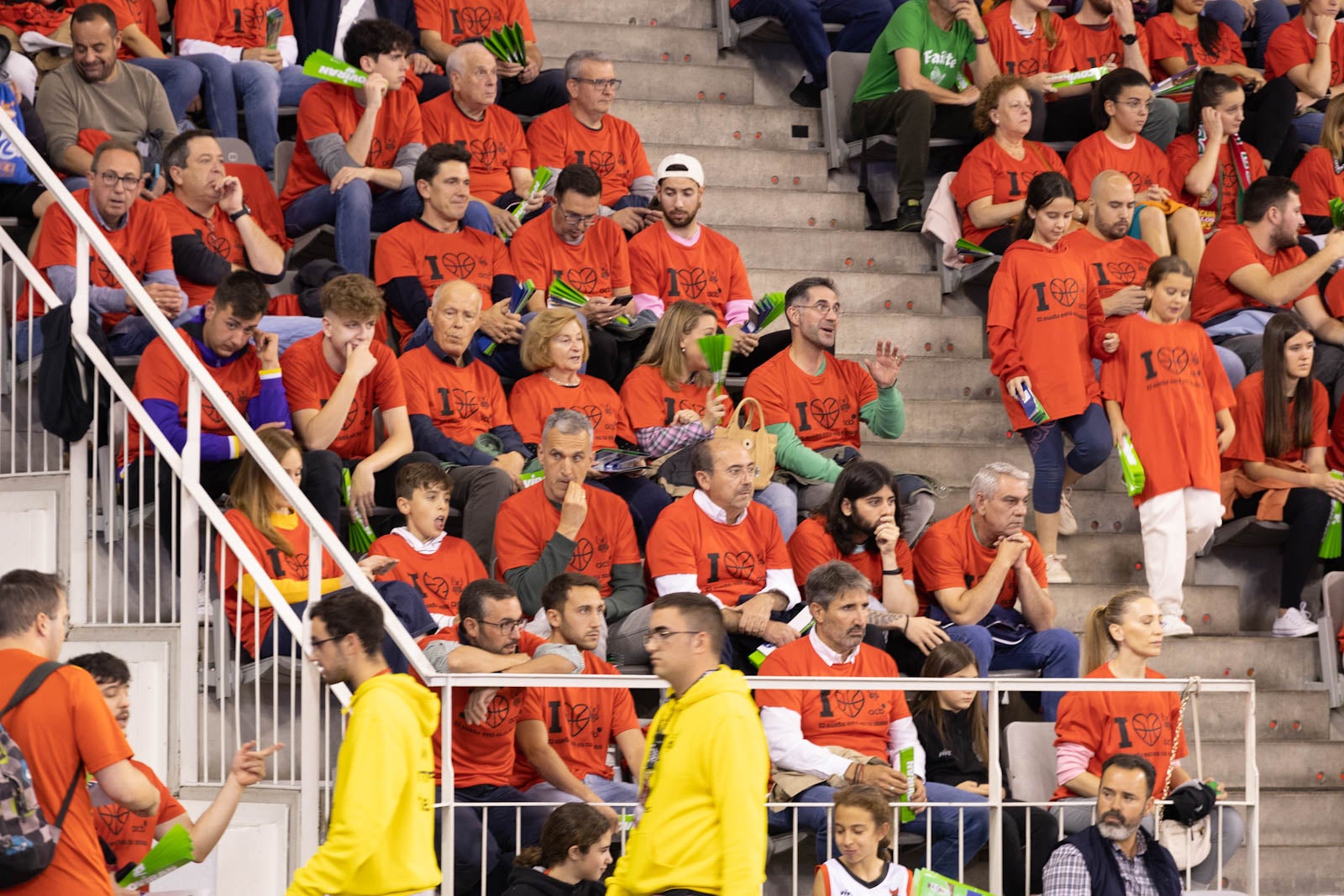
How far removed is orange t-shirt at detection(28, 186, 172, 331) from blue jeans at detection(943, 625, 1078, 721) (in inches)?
135

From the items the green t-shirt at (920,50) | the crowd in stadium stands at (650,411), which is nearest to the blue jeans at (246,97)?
the crowd in stadium stands at (650,411)

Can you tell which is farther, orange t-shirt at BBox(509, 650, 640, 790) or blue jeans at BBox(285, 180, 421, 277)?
blue jeans at BBox(285, 180, 421, 277)

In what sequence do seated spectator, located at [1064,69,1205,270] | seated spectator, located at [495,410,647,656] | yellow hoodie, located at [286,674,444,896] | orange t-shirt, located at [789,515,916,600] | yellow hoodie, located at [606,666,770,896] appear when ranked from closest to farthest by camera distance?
yellow hoodie, located at [606,666,770,896] → yellow hoodie, located at [286,674,444,896] → seated spectator, located at [495,410,647,656] → orange t-shirt, located at [789,515,916,600] → seated spectator, located at [1064,69,1205,270]

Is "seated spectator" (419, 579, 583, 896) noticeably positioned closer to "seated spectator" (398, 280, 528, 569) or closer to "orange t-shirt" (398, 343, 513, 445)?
"seated spectator" (398, 280, 528, 569)

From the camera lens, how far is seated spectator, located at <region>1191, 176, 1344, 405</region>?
9.18 meters

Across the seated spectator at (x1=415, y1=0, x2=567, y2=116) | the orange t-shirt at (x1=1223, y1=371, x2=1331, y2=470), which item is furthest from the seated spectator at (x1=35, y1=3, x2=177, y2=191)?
the orange t-shirt at (x1=1223, y1=371, x2=1331, y2=470)

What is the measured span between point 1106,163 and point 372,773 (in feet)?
20.8

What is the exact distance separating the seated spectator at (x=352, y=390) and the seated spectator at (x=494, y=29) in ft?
8.23

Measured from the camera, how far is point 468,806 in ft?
19.5

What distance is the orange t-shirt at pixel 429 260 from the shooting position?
8266 millimetres

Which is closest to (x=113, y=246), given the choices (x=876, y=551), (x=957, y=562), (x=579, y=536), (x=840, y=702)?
(x=579, y=536)

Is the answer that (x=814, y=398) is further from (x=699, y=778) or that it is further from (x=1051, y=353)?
(x=699, y=778)

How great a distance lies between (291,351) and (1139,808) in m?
3.63

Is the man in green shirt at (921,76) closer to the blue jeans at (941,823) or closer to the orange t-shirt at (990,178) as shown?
the orange t-shirt at (990,178)
